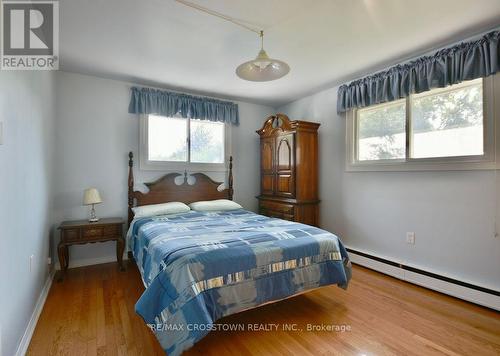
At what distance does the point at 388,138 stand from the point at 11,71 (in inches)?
141

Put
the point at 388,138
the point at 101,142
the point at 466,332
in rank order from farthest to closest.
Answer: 1. the point at 101,142
2. the point at 388,138
3. the point at 466,332

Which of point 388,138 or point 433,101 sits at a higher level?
point 433,101

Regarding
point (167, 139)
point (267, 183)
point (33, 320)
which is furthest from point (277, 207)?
point (33, 320)

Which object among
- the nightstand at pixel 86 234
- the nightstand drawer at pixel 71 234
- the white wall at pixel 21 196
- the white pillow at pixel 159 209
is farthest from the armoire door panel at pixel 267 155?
the white wall at pixel 21 196

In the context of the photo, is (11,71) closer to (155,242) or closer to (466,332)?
(155,242)

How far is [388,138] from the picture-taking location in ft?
10.5

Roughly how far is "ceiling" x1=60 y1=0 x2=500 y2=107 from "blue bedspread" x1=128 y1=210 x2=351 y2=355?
1.83m

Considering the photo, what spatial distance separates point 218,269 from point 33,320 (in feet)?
5.06

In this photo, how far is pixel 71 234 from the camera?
9.63 feet

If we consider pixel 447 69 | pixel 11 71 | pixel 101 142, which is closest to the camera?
pixel 11 71

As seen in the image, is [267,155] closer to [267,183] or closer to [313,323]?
[267,183]

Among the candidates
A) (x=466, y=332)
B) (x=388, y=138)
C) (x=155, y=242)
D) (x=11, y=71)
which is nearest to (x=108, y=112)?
(x=11, y=71)

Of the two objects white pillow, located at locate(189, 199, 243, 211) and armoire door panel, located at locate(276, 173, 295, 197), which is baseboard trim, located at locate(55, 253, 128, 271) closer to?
white pillow, located at locate(189, 199, 243, 211)

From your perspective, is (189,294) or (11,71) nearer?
(11,71)
